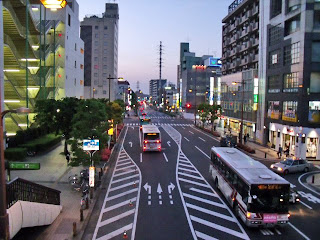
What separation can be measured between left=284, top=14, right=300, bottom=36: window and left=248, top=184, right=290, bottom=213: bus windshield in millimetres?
29196

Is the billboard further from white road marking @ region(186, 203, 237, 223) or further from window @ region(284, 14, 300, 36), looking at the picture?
window @ region(284, 14, 300, 36)

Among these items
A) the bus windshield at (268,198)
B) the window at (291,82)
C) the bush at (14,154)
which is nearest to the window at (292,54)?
the window at (291,82)

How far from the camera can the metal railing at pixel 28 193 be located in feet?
41.6

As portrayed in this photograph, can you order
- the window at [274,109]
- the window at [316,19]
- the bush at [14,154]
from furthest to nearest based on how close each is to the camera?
the window at [274,109], the window at [316,19], the bush at [14,154]

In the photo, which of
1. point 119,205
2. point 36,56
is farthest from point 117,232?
point 36,56

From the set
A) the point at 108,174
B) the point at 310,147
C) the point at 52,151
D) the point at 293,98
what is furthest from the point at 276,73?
the point at 52,151

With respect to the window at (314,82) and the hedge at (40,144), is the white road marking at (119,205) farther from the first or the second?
the window at (314,82)

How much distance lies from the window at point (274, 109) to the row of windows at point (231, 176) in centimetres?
2234

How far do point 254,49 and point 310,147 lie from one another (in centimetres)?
3092

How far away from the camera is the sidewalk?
1614cm

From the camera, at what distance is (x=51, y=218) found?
17125 millimetres

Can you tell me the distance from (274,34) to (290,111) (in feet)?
40.7

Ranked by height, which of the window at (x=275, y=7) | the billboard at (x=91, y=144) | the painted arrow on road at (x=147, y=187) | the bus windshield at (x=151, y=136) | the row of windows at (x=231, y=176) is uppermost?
the window at (x=275, y=7)

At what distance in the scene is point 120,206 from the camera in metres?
20.6
